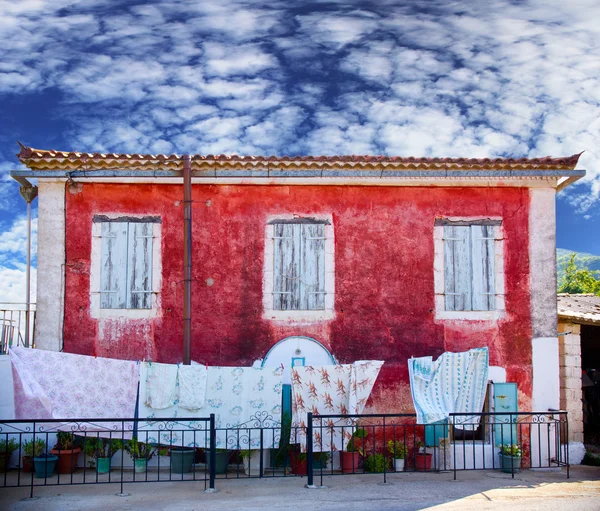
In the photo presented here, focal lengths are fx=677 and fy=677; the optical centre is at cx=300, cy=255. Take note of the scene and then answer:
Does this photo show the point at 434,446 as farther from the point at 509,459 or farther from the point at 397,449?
the point at 509,459

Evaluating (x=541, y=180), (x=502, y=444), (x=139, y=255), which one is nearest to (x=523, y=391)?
(x=502, y=444)

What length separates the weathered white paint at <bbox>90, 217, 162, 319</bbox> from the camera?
11258 millimetres

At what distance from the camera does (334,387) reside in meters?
10.4

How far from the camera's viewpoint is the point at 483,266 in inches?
456

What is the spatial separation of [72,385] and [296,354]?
3.54 meters

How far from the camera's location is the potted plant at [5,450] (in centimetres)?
1023

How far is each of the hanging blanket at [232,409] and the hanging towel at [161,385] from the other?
80mm

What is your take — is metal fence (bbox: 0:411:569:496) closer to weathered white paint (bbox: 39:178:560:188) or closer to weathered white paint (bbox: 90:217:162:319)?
weathered white paint (bbox: 90:217:162:319)

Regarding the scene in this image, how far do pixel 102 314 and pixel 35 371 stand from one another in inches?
Result: 60.2

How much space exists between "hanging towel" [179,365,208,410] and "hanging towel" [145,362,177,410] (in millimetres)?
111

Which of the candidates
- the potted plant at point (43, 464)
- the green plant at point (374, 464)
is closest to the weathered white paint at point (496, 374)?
the green plant at point (374, 464)

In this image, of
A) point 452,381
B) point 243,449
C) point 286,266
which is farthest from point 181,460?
point 452,381

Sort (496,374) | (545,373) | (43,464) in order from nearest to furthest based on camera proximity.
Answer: (43,464) < (496,374) < (545,373)

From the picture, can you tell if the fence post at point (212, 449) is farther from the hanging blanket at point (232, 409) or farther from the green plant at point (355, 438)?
the green plant at point (355, 438)
